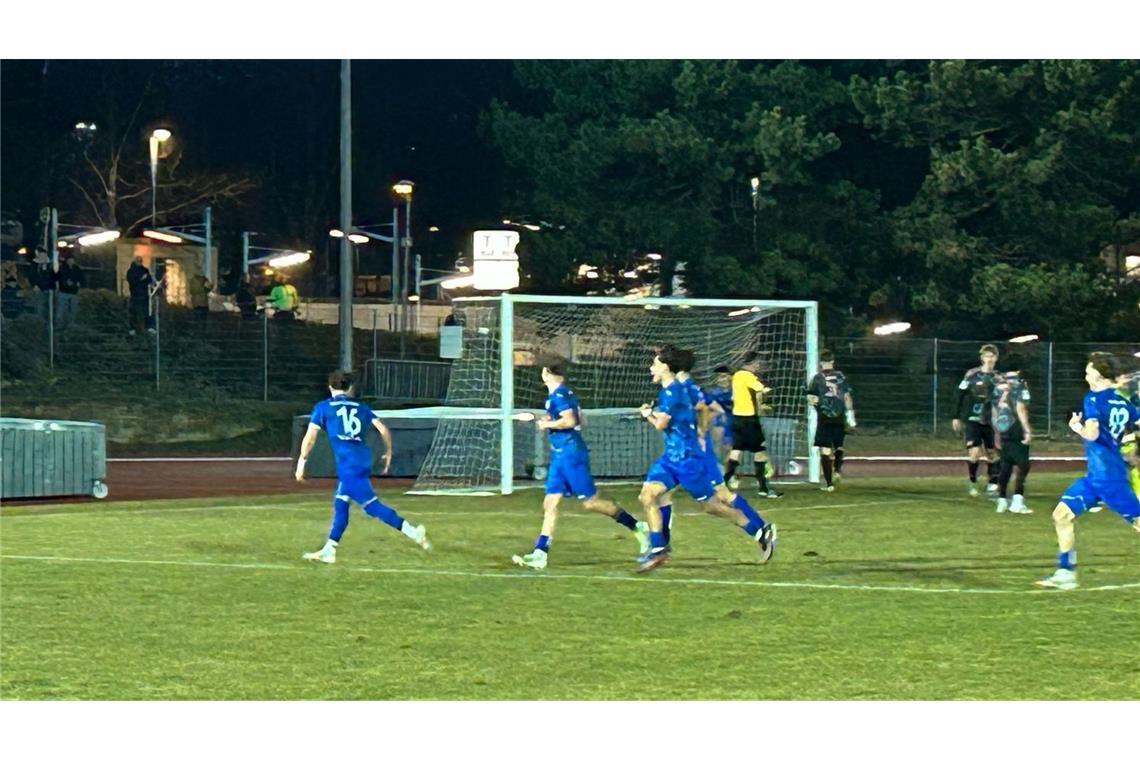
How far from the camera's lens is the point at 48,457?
2355cm

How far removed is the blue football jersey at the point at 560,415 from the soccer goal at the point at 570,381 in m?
6.64

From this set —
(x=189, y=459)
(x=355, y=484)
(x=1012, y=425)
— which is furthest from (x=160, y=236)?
(x=355, y=484)

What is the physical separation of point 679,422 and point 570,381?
18.8 meters

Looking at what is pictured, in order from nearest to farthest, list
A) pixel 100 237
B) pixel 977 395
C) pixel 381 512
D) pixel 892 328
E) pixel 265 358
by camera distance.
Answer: pixel 381 512 < pixel 977 395 < pixel 265 358 < pixel 892 328 < pixel 100 237

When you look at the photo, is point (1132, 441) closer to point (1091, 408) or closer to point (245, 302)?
point (1091, 408)

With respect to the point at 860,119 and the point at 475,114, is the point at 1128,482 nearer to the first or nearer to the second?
the point at 860,119

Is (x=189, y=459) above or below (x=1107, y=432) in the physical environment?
below

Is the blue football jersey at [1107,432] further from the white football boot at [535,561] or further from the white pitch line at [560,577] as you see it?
the white football boot at [535,561]

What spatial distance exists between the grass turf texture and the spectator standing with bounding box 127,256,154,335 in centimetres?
2133

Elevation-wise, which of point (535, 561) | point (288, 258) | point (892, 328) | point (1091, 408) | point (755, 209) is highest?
point (755, 209)

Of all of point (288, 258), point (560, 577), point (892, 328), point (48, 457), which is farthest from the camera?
point (288, 258)

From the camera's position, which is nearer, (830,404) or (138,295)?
(830,404)

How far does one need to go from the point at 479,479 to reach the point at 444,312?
2987 cm

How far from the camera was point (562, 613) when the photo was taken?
41.5 ft
